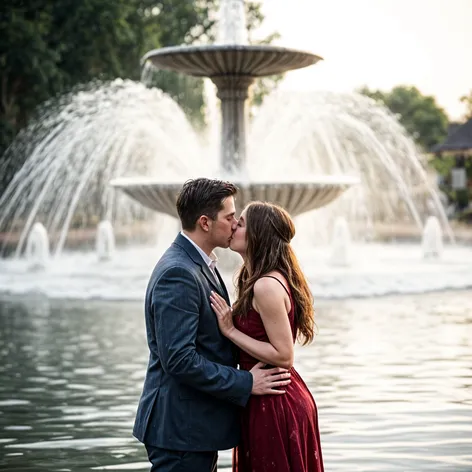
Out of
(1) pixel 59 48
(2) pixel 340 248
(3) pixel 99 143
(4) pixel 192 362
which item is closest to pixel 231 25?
(2) pixel 340 248

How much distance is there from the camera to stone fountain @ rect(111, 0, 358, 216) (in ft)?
51.7

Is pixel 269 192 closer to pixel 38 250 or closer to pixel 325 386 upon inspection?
pixel 38 250

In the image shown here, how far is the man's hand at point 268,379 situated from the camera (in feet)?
12.7

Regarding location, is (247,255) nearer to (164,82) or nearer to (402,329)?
(402,329)

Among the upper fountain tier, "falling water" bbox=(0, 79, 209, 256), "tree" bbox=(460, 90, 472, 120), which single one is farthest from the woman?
"tree" bbox=(460, 90, 472, 120)

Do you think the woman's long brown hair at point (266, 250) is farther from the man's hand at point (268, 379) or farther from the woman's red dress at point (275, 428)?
the man's hand at point (268, 379)

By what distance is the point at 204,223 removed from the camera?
12.9 ft

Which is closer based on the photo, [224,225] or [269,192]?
[224,225]

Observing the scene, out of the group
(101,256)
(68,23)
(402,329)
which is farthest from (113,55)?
(402,329)

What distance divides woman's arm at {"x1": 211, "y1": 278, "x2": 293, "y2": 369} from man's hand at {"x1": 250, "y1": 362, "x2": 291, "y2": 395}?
3 cm

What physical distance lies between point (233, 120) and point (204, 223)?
1341cm

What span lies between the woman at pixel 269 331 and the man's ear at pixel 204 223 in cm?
13

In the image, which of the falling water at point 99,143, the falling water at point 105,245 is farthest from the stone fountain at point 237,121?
the falling water at point 105,245

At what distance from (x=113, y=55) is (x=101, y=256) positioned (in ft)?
46.9
